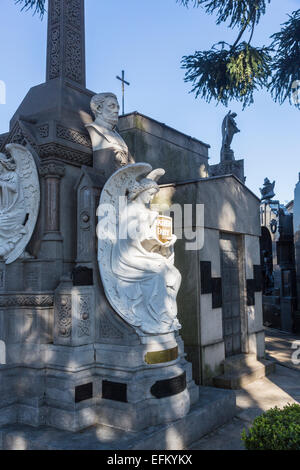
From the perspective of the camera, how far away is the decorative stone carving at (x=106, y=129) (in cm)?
625

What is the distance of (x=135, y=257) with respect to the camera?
218 inches

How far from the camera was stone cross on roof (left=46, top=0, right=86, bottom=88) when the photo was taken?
6695mm

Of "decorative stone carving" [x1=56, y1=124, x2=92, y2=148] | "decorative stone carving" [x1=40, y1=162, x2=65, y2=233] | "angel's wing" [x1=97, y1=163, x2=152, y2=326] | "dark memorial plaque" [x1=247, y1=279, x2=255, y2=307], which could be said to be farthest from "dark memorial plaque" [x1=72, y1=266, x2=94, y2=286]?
"dark memorial plaque" [x1=247, y1=279, x2=255, y2=307]

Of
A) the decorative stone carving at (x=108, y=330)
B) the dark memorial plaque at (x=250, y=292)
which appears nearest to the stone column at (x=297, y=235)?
A: the dark memorial plaque at (x=250, y=292)

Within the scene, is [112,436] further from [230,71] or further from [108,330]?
[230,71]

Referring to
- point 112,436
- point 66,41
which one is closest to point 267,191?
point 66,41

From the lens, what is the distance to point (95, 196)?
5680 mm

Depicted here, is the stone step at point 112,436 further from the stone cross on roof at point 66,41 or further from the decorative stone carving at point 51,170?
the stone cross on roof at point 66,41

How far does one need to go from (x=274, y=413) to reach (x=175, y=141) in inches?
288

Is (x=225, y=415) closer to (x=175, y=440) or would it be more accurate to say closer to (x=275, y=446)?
(x=175, y=440)

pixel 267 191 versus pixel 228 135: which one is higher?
pixel 228 135

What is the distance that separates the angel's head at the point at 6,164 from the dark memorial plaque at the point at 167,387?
3771 mm

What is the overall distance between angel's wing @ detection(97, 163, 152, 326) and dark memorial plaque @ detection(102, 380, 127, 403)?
0.83 metres

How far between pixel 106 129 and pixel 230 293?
14.4ft
